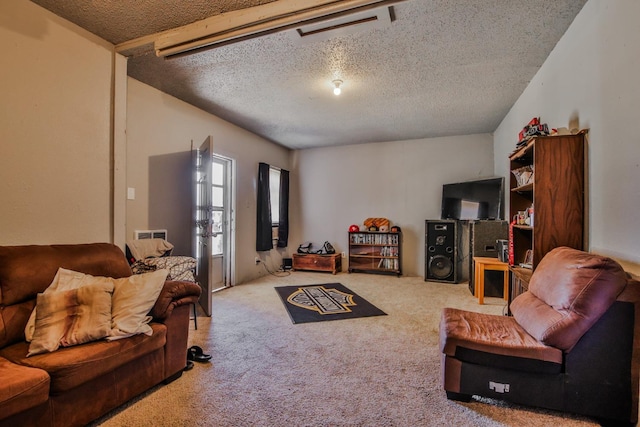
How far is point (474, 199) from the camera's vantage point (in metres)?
4.69

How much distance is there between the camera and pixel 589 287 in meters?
1.52

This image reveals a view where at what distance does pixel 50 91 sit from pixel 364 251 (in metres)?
4.82

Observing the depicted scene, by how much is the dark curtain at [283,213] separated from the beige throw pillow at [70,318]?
13.7ft

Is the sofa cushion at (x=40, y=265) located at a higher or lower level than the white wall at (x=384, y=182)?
lower

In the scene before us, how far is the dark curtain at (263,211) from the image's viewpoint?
17.0ft

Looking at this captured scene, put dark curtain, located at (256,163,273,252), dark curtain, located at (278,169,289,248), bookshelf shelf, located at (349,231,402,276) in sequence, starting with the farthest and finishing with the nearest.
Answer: dark curtain, located at (278,169,289,248) → bookshelf shelf, located at (349,231,402,276) → dark curtain, located at (256,163,273,252)

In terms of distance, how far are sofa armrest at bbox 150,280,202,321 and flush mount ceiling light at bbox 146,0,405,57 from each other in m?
1.82

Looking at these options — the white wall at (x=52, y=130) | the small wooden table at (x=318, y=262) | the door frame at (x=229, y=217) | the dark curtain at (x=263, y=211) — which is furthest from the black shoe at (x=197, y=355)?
the small wooden table at (x=318, y=262)

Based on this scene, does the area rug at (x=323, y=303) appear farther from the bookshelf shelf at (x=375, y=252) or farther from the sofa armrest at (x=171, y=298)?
the sofa armrest at (x=171, y=298)

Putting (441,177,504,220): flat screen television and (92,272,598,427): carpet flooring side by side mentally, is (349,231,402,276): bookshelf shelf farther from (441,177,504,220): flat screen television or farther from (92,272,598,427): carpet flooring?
(92,272,598,427): carpet flooring

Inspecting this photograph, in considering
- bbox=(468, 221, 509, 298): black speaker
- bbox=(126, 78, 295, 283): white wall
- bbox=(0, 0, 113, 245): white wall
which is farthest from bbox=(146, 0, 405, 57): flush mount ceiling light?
A: bbox=(468, 221, 509, 298): black speaker

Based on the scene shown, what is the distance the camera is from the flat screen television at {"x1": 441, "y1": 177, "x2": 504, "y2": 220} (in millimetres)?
4418

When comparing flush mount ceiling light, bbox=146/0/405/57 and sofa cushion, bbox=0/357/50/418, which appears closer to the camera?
sofa cushion, bbox=0/357/50/418

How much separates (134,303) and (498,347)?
208 cm
